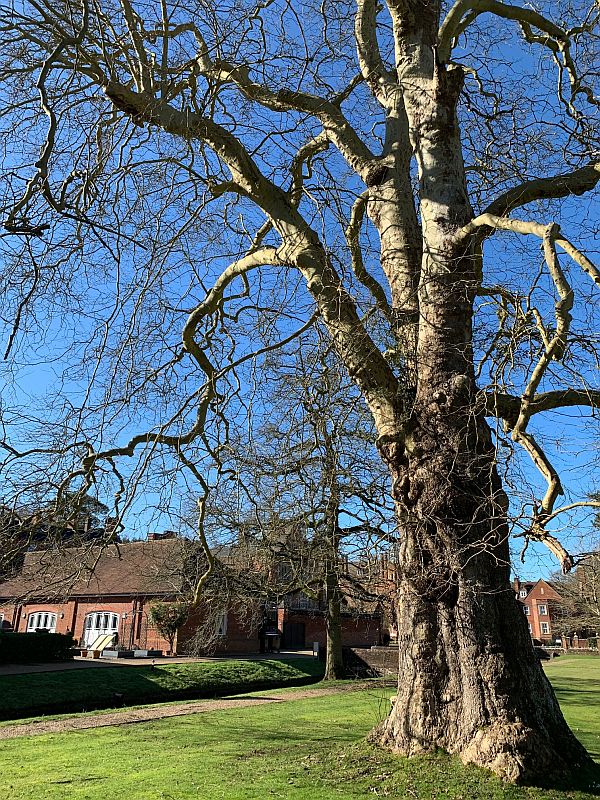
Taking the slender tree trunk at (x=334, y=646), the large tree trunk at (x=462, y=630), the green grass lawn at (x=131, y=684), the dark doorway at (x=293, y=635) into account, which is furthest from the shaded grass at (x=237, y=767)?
the dark doorway at (x=293, y=635)

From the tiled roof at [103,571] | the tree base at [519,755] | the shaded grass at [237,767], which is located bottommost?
the shaded grass at [237,767]

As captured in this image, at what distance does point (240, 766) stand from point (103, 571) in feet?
96.2

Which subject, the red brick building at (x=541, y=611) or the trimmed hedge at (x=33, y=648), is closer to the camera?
the trimmed hedge at (x=33, y=648)

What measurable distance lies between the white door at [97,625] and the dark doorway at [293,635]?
409 inches

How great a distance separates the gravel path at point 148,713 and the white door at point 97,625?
1623 cm

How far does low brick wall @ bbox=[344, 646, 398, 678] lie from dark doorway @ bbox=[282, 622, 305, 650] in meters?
15.0

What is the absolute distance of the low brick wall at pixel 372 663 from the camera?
72.0 ft

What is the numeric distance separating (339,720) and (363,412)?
638 cm

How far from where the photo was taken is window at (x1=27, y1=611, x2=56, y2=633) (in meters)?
33.0

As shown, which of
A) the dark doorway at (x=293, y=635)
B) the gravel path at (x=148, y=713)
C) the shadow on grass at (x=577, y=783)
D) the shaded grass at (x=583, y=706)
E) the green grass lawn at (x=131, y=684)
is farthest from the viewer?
the dark doorway at (x=293, y=635)

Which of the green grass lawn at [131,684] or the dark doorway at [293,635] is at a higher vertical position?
the dark doorway at [293,635]

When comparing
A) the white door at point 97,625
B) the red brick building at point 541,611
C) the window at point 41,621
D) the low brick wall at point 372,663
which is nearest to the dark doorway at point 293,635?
the white door at point 97,625

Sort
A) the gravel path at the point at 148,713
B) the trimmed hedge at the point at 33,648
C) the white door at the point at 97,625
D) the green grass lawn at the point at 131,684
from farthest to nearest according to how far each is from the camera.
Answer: the white door at the point at 97,625 → the trimmed hedge at the point at 33,648 → the green grass lawn at the point at 131,684 → the gravel path at the point at 148,713

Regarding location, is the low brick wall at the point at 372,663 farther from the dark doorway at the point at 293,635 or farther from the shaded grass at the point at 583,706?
the dark doorway at the point at 293,635
